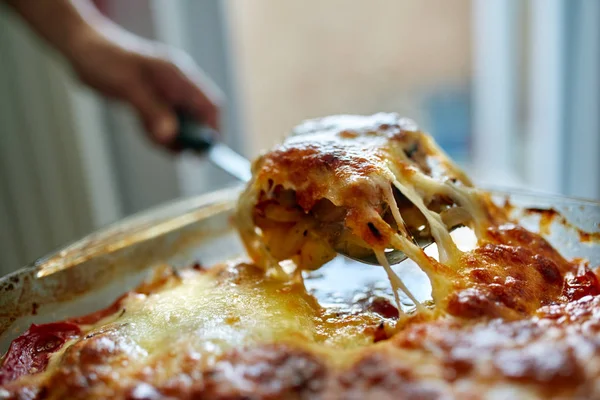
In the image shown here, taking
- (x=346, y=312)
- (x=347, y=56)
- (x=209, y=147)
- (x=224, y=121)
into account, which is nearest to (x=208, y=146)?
(x=209, y=147)

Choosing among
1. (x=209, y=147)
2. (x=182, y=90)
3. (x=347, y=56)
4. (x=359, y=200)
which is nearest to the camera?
(x=359, y=200)

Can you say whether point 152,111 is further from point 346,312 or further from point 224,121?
point 346,312

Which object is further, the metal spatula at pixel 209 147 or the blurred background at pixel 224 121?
the blurred background at pixel 224 121

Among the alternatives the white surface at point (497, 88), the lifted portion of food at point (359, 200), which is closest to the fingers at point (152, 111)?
the lifted portion of food at point (359, 200)

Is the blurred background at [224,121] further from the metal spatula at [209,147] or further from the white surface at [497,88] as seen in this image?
the metal spatula at [209,147]

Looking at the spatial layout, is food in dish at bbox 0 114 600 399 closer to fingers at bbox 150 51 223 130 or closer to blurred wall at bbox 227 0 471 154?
fingers at bbox 150 51 223 130

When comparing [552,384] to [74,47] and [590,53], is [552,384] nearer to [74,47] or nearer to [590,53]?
[590,53]
